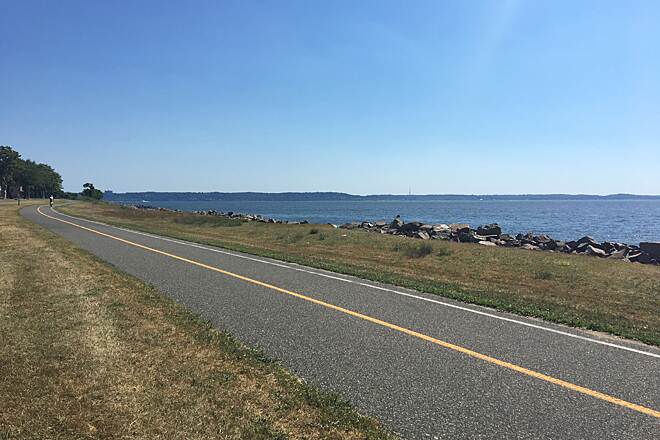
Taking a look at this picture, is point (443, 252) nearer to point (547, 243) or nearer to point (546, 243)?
point (547, 243)

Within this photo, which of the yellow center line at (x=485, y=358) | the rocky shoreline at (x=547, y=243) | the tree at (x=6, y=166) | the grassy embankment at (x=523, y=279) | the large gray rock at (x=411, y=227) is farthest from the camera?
the tree at (x=6, y=166)

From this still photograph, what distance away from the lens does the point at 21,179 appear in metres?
119

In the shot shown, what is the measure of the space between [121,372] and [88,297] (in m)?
4.37

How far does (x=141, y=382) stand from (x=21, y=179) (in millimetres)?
137373

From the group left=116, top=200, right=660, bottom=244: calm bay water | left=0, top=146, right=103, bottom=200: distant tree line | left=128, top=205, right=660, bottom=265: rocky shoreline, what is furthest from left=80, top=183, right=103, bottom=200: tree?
left=128, top=205, right=660, bottom=265: rocky shoreline

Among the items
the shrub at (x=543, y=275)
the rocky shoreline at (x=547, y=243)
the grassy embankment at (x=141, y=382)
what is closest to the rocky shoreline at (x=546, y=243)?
the rocky shoreline at (x=547, y=243)

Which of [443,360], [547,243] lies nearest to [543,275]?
[443,360]

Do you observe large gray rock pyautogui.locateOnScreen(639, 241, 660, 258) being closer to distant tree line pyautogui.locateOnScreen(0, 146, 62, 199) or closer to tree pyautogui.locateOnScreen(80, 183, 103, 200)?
distant tree line pyautogui.locateOnScreen(0, 146, 62, 199)

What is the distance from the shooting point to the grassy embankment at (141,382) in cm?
413

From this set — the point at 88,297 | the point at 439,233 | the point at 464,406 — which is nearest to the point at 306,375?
the point at 464,406

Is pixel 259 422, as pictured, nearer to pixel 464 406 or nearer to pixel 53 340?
pixel 464 406

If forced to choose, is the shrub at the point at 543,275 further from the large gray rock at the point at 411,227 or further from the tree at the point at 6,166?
the tree at the point at 6,166

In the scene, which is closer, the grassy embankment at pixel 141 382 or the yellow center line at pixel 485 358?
the grassy embankment at pixel 141 382

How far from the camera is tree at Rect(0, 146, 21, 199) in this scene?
109m
